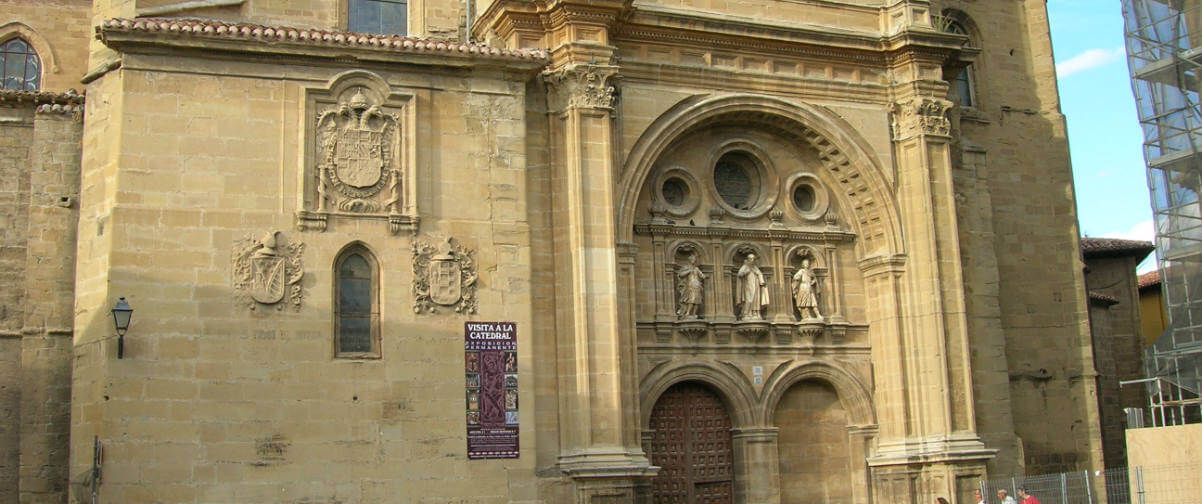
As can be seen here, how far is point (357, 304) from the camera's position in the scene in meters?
18.3

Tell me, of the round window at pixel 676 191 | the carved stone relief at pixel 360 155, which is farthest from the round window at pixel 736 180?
the carved stone relief at pixel 360 155

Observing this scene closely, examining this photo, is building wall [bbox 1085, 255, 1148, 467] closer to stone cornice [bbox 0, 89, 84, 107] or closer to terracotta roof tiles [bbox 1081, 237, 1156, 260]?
terracotta roof tiles [bbox 1081, 237, 1156, 260]

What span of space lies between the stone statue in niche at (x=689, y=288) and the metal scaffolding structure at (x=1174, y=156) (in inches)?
301

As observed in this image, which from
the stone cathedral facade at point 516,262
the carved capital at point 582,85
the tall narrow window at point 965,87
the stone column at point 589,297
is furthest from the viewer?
the tall narrow window at point 965,87

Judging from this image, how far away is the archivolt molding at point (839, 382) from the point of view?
21984 millimetres

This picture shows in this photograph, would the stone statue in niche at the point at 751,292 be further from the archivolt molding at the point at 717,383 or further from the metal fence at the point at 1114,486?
the metal fence at the point at 1114,486

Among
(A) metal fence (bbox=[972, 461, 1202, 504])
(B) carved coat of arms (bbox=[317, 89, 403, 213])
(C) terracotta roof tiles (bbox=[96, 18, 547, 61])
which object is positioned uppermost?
(C) terracotta roof tiles (bbox=[96, 18, 547, 61])

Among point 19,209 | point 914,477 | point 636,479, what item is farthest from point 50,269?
point 914,477

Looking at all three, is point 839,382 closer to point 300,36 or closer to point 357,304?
point 357,304

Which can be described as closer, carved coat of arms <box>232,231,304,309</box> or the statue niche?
carved coat of arms <box>232,231,304,309</box>

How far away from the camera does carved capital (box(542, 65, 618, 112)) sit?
65.7 ft

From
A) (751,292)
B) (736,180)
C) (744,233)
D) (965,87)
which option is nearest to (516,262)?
(751,292)

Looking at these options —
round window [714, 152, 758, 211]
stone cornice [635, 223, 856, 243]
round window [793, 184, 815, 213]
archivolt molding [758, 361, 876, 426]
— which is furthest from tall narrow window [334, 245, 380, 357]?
round window [793, 184, 815, 213]

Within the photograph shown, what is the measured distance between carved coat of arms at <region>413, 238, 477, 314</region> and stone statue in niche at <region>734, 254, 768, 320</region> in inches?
215
